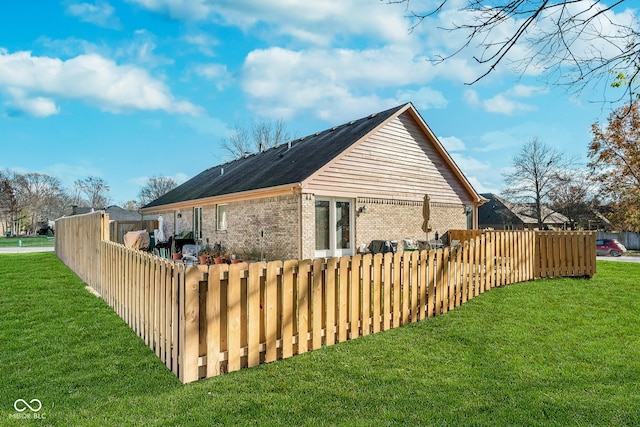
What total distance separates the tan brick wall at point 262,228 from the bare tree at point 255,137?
73.0 ft

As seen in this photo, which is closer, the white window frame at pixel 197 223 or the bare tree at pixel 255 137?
the white window frame at pixel 197 223

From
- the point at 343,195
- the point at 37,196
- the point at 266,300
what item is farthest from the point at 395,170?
the point at 37,196

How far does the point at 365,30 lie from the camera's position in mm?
5539

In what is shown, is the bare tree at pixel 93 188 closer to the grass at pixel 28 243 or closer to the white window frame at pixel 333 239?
the grass at pixel 28 243

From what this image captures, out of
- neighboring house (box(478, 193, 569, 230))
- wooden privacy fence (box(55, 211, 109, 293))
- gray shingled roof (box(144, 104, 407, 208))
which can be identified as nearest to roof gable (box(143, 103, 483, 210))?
gray shingled roof (box(144, 104, 407, 208))

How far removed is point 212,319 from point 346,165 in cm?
1007

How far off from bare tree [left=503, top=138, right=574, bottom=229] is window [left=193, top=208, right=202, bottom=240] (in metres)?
33.5

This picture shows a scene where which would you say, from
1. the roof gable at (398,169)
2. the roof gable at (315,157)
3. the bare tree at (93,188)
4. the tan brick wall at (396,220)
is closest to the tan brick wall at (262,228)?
the roof gable at (315,157)

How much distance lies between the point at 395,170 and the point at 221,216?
26.3ft

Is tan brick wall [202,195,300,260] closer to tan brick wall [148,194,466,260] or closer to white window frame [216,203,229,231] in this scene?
tan brick wall [148,194,466,260]

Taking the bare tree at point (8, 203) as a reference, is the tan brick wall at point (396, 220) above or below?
below

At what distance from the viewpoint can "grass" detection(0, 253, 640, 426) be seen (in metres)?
3.05

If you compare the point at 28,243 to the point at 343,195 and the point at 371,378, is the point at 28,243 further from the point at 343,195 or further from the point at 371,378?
the point at 371,378

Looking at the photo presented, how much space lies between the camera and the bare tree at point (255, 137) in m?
38.0
